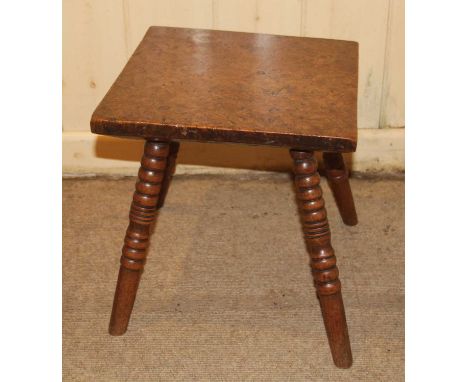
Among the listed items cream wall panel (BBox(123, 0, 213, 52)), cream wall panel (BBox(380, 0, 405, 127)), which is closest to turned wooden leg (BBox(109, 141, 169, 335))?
cream wall panel (BBox(123, 0, 213, 52))

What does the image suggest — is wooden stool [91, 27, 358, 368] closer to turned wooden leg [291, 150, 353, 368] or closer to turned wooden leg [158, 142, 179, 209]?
turned wooden leg [291, 150, 353, 368]

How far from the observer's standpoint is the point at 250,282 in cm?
151

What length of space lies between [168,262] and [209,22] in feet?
1.83

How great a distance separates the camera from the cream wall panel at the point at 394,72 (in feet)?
5.58

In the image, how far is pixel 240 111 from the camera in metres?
1.23

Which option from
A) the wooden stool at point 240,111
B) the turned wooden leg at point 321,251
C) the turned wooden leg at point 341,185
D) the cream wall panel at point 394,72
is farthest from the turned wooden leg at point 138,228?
the cream wall panel at point 394,72

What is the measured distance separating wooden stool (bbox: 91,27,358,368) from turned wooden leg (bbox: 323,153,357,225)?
0.24 metres

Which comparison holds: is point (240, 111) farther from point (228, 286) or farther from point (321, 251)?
point (228, 286)

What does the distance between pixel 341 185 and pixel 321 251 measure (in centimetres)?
40

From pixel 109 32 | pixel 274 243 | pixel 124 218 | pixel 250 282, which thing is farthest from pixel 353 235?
pixel 109 32

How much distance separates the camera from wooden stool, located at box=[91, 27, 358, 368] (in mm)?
1186

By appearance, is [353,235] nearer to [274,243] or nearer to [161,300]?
[274,243]

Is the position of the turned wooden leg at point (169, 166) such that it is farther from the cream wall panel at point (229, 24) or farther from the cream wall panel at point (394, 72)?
Answer: the cream wall panel at point (394, 72)

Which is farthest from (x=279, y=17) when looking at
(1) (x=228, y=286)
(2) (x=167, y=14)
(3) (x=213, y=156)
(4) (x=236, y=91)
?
(1) (x=228, y=286)
